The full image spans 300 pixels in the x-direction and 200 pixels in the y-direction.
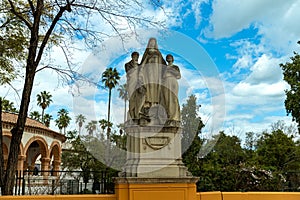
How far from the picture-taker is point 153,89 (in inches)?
323

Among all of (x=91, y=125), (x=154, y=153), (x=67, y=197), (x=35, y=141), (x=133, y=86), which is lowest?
(x=67, y=197)

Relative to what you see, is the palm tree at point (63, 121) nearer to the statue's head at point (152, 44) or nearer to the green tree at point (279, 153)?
the green tree at point (279, 153)

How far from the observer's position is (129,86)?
8180mm

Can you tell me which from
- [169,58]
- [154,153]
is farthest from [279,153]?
[154,153]

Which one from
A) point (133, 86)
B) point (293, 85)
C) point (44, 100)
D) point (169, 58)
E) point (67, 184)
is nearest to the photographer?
point (133, 86)

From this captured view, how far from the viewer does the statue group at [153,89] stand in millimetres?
7953

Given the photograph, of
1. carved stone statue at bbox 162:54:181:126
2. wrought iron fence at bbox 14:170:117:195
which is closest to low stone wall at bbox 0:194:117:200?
carved stone statue at bbox 162:54:181:126

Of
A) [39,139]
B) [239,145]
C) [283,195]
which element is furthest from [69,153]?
[283,195]

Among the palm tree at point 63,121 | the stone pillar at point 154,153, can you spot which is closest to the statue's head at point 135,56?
the stone pillar at point 154,153

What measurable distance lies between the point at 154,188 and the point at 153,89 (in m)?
2.20

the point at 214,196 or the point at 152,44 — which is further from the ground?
the point at 152,44

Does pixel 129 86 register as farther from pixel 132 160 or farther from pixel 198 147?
pixel 198 147

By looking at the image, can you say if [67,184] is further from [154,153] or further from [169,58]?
[169,58]

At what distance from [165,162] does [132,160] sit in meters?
0.71
